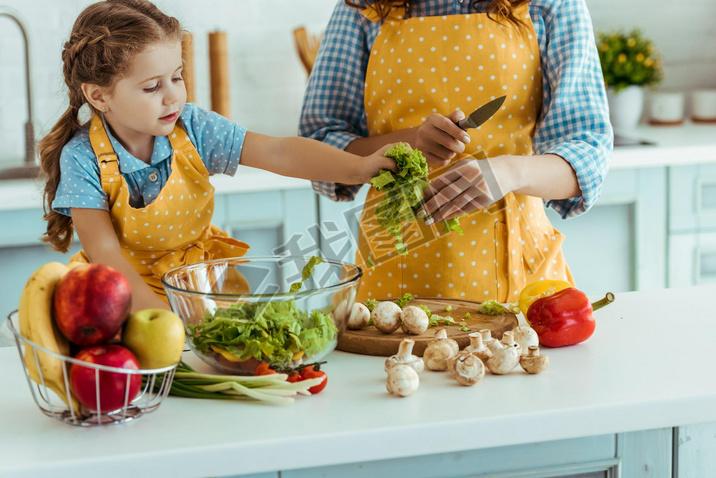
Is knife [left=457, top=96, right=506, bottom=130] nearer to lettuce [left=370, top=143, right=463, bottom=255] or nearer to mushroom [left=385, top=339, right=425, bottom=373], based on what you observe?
lettuce [left=370, top=143, right=463, bottom=255]

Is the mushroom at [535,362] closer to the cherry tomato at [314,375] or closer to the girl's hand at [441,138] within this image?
the cherry tomato at [314,375]

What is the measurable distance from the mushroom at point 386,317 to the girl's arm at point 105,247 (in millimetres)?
372

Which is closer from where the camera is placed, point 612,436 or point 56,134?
point 612,436

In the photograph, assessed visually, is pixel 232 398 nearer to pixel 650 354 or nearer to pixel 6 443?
pixel 6 443

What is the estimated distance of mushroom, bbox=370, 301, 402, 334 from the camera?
1192 mm

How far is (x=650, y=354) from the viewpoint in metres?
1.14

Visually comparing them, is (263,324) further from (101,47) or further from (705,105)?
(705,105)

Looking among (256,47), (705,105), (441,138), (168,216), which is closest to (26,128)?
(256,47)

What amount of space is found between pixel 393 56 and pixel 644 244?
4.82 feet

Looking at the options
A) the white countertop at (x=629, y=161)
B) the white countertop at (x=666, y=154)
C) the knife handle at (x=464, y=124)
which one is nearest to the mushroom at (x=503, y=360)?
the knife handle at (x=464, y=124)

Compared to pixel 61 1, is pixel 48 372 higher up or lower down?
lower down

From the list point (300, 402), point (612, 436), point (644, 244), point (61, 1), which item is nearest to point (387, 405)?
point (300, 402)

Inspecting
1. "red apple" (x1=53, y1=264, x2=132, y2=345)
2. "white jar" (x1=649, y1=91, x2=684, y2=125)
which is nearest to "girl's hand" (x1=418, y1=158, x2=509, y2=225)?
"red apple" (x1=53, y1=264, x2=132, y2=345)

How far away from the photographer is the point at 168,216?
1.46m
